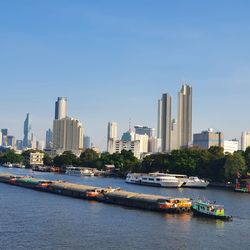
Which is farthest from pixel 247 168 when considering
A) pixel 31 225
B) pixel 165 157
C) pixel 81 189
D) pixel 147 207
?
pixel 31 225

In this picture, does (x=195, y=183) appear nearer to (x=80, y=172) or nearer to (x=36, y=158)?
(x=80, y=172)

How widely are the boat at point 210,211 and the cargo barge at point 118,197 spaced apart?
2.29 metres

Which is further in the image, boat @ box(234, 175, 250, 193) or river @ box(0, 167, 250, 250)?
boat @ box(234, 175, 250, 193)

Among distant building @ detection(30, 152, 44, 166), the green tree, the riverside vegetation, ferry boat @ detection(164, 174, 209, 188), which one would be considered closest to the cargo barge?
ferry boat @ detection(164, 174, 209, 188)

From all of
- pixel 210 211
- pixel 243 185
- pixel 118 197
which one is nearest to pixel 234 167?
pixel 243 185

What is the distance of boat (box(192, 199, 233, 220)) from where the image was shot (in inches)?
1790

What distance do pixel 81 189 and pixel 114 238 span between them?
28792mm

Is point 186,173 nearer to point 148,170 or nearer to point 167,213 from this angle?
point 148,170

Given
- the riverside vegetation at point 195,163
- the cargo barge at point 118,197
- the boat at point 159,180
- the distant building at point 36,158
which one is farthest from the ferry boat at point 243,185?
the distant building at point 36,158

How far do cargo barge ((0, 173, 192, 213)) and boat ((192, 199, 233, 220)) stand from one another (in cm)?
229

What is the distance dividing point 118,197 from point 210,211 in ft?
42.5

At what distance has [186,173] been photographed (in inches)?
4181

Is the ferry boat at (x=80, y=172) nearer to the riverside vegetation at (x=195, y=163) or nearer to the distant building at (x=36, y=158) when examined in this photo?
the riverside vegetation at (x=195, y=163)

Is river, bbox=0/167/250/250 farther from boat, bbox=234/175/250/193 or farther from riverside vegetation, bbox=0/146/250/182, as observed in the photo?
riverside vegetation, bbox=0/146/250/182
